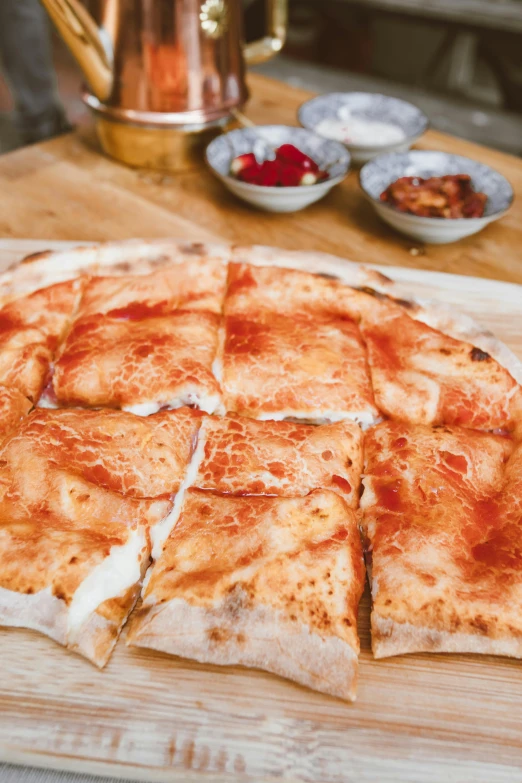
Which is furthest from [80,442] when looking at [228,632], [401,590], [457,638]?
[457,638]

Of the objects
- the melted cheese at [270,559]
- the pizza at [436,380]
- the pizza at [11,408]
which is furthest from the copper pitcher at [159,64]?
the melted cheese at [270,559]

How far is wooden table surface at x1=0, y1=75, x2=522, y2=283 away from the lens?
3.29 meters

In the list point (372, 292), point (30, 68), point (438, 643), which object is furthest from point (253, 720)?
point (30, 68)

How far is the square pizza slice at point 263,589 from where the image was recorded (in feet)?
5.23

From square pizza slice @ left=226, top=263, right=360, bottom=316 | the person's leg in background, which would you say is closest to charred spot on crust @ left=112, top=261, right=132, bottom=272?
square pizza slice @ left=226, top=263, right=360, bottom=316

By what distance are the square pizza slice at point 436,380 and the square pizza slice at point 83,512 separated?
719mm

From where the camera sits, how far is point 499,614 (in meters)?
1.67

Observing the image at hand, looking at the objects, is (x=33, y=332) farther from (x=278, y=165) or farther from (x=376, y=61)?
(x=376, y=61)

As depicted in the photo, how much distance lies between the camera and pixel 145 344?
2.38 metres

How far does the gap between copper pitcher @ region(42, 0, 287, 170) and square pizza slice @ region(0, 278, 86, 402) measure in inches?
46.2

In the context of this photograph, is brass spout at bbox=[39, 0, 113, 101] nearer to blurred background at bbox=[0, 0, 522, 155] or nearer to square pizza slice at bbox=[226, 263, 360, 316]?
square pizza slice at bbox=[226, 263, 360, 316]

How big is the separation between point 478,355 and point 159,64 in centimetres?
210

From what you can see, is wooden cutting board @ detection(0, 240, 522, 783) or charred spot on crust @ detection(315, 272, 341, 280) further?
charred spot on crust @ detection(315, 272, 341, 280)

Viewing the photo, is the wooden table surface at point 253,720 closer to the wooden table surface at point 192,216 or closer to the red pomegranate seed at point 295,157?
the wooden table surface at point 192,216
